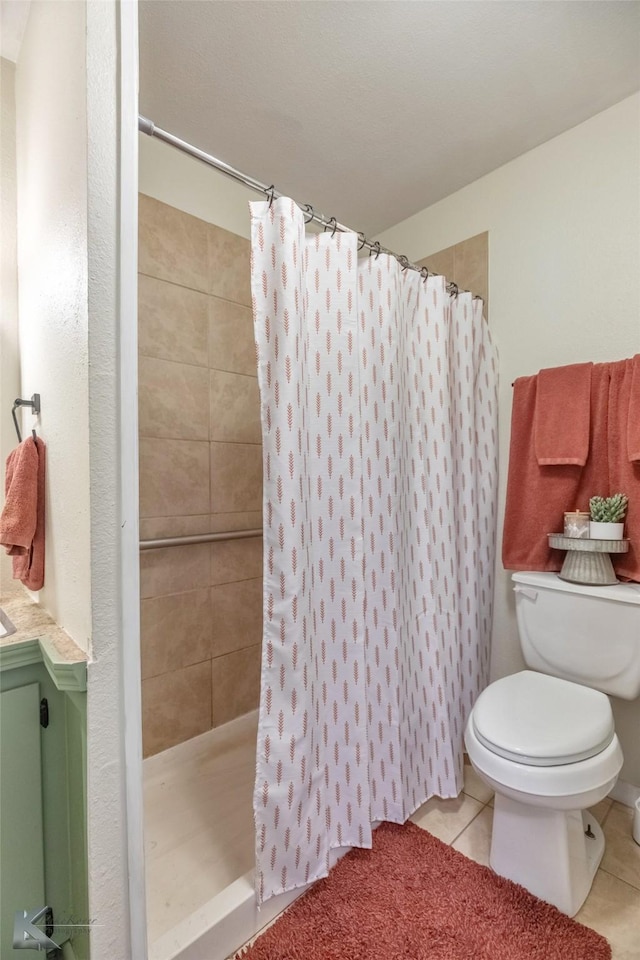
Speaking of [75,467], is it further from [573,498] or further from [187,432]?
[573,498]

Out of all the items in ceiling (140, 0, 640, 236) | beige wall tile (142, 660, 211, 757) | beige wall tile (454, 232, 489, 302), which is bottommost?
beige wall tile (142, 660, 211, 757)

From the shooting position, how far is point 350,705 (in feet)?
4.13

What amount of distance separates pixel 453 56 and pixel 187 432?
152 centimetres

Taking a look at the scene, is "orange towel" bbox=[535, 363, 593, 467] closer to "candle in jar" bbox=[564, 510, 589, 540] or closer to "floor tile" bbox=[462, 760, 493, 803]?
"candle in jar" bbox=[564, 510, 589, 540]

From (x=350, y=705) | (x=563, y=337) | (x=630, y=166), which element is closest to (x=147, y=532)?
(x=350, y=705)

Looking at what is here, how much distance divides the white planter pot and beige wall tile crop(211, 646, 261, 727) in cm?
146

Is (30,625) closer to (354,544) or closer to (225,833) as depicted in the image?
(354,544)

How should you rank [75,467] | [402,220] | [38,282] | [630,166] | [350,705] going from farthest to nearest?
[402,220] → [630,166] → [350,705] → [38,282] → [75,467]

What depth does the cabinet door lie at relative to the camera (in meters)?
0.87

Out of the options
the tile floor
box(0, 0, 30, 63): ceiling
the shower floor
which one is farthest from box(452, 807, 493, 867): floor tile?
box(0, 0, 30, 63): ceiling

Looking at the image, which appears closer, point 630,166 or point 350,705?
point 350,705

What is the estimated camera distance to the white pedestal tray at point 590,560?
4.54 feet

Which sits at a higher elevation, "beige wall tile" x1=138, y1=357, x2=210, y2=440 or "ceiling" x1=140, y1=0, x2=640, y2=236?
"ceiling" x1=140, y1=0, x2=640, y2=236

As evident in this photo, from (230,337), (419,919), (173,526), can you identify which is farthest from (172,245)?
(419,919)
